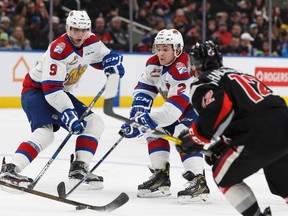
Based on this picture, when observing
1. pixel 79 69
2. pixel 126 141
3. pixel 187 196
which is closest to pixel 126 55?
pixel 126 141

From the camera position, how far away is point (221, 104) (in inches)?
131

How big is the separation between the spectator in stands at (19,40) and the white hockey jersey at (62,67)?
4.86 meters

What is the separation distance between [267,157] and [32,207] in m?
1.33

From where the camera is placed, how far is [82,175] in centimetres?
484

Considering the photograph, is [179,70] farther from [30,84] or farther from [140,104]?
[30,84]

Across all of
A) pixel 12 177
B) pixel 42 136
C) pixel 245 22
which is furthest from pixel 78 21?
pixel 245 22

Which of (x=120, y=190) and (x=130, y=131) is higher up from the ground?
(x=130, y=131)

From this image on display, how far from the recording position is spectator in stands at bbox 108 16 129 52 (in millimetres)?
10468

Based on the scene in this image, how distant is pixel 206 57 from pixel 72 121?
123 cm

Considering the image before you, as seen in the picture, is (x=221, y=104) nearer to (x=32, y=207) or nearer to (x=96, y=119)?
(x=32, y=207)

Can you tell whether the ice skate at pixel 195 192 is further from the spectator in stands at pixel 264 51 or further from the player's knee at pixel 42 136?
the spectator in stands at pixel 264 51

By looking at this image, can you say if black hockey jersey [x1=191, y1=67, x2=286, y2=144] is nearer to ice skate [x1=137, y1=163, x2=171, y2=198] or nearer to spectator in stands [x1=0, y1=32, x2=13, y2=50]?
ice skate [x1=137, y1=163, x2=171, y2=198]

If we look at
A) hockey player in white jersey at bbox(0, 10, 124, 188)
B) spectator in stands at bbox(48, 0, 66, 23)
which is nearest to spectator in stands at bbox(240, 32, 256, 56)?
spectator in stands at bbox(48, 0, 66, 23)

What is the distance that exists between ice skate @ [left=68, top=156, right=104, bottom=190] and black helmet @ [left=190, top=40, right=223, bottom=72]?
139 centimetres
